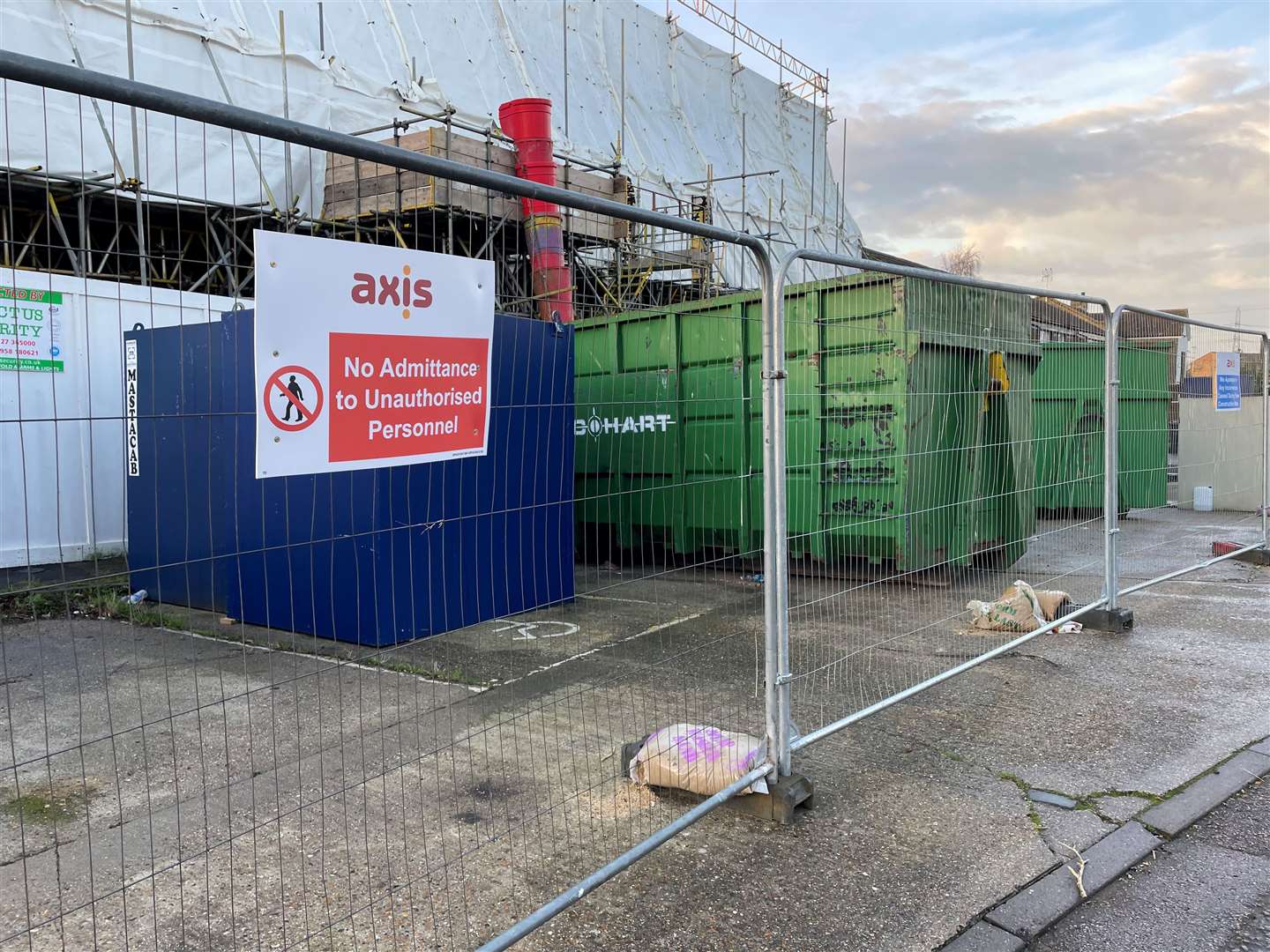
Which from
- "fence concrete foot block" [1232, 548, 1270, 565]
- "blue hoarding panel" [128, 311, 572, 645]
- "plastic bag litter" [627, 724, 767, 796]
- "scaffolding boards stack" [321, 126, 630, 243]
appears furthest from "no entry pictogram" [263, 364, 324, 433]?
"fence concrete foot block" [1232, 548, 1270, 565]

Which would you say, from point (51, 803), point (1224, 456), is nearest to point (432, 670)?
point (51, 803)

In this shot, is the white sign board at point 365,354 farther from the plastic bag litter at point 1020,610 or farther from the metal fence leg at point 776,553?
the plastic bag litter at point 1020,610

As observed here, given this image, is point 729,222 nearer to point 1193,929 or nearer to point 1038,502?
point 1038,502

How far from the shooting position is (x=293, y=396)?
2.46 m

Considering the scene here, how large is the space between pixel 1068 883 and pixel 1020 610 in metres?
3.57

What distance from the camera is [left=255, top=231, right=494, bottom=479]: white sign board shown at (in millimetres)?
2412

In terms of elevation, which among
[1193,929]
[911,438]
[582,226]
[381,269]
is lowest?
[1193,929]

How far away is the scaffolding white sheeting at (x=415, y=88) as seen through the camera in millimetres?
12281

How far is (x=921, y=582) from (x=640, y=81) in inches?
824

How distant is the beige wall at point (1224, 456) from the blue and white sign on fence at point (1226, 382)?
2.35 metres

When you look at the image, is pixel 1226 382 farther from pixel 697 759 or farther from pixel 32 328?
pixel 32 328

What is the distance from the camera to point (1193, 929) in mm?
3025

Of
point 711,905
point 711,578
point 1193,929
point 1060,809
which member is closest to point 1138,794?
point 1060,809

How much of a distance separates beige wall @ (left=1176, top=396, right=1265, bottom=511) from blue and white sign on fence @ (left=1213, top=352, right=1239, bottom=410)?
92.6 inches
